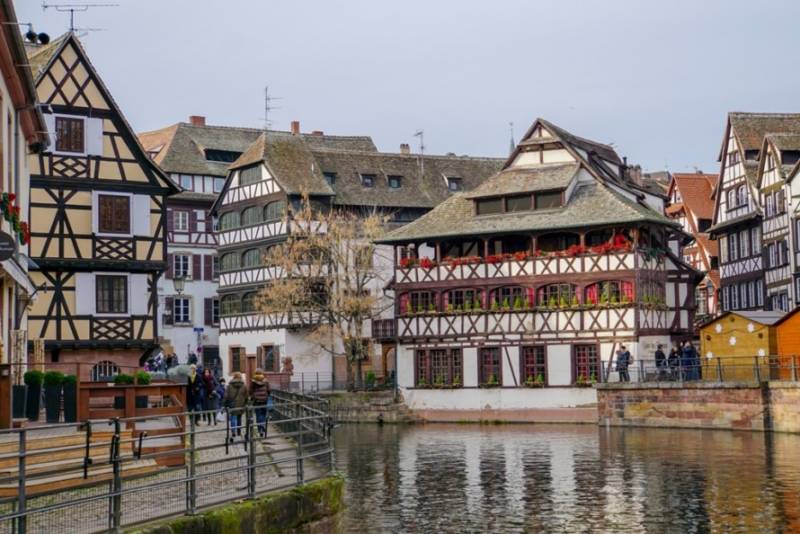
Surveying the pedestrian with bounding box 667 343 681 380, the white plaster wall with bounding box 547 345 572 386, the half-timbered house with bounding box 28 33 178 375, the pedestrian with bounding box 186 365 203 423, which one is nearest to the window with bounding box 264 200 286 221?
the white plaster wall with bounding box 547 345 572 386

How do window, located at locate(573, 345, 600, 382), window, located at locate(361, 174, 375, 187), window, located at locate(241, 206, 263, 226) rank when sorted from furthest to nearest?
window, located at locate(361, 174, 375, 187), window, located at locate(241, 206, 263, 226), window, located at locate(573, 345, 600, 382)

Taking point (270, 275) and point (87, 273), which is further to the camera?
point (270, 275)

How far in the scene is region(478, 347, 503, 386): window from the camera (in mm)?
58263

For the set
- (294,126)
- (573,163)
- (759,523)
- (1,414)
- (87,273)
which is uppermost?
(294,126)

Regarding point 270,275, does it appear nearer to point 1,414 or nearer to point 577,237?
point 577,237

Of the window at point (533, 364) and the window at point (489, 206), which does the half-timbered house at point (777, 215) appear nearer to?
the window at point (533, 364)

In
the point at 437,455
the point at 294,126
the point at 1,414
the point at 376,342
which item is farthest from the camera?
the point at 294,126

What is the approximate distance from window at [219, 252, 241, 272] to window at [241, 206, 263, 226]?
1861 millimetres

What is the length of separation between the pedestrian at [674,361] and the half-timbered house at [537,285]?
1905 millimetres

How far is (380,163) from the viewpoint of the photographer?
255ft

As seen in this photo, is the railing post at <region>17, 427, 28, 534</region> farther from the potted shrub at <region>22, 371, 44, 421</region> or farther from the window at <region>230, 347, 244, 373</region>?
the window at <region>230, 347, 244, 373</region>

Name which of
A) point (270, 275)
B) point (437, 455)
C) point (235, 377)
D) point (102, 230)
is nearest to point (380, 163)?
point (270, 275)

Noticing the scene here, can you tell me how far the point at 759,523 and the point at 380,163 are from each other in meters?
→ 57.3

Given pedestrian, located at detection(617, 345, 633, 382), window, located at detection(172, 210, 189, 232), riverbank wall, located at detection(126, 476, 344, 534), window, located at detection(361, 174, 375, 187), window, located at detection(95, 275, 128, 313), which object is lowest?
riverbank wall, located at detection(126, 476, 344, 534)
